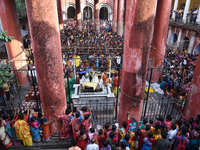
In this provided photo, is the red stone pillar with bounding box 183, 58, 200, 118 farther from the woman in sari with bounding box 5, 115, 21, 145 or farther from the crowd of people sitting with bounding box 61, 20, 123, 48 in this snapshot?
the crowd of people sitting with bounding box 61, 20, 123, 48

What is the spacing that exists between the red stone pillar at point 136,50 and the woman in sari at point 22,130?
275 centimetres

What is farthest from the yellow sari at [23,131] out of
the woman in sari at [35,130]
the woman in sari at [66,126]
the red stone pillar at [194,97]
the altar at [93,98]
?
the red stone pillar at [194,97]

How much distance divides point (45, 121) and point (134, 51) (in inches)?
119

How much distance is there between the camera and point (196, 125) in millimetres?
4117

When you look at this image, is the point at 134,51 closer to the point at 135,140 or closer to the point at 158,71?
the point at 135,140

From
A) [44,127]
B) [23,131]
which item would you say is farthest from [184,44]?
[23,131]

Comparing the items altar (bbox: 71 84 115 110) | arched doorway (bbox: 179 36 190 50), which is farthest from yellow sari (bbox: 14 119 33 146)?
arched doorway (bbox: 179 36 190 50)

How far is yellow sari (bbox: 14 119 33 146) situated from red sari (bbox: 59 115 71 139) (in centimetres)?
88

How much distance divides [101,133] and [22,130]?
2103 millimetres

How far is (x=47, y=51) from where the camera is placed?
3.67 meters

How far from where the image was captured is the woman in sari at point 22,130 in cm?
397

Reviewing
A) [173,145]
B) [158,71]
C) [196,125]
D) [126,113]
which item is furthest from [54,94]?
[158,71]

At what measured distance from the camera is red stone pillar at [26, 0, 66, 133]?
3416mm

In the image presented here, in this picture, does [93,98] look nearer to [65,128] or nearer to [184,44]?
[65,128]
